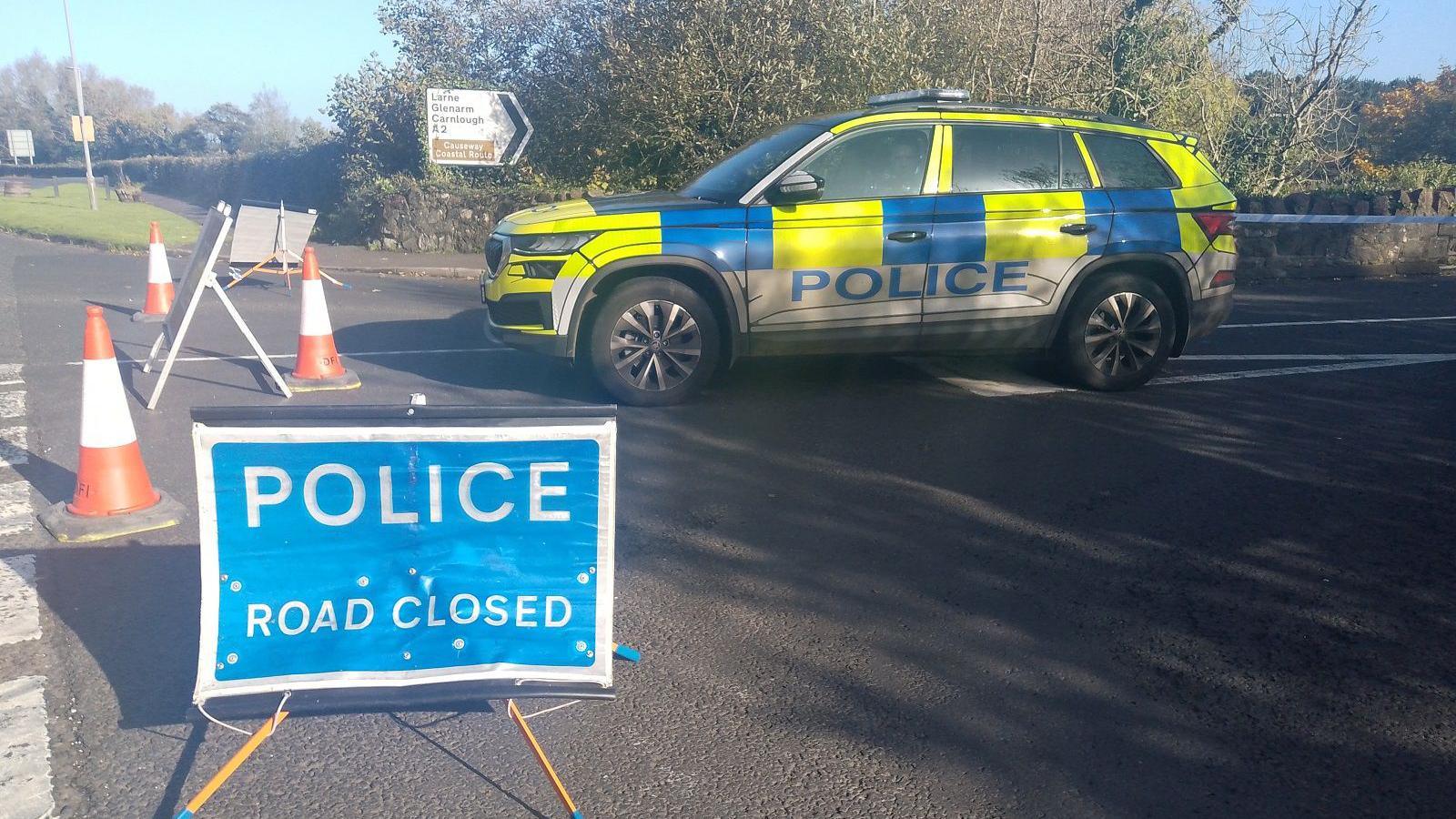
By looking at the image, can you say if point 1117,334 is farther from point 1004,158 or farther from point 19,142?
point 19,142

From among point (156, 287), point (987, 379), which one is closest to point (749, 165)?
point (987, 379)

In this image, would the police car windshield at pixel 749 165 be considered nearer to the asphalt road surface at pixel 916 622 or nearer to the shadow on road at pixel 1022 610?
the asphalt road surface at pixel 916 622

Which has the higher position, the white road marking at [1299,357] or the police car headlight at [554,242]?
the police car headlight at [554,242]

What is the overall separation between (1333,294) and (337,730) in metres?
12.7

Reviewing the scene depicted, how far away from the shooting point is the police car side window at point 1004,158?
725 centimetres

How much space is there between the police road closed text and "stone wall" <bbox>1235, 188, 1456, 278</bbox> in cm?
1351

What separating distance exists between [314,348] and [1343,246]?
12973 millimetres

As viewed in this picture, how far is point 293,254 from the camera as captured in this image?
1323 cm

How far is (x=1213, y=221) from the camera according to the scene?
7.69 meters

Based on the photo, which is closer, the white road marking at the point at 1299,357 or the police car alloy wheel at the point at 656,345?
the police car alloy wheel at the point at 656,345

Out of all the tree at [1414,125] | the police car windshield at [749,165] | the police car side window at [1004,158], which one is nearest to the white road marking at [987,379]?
the police car side window at [1004,158]

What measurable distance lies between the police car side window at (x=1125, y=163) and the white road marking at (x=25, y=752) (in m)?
6.58

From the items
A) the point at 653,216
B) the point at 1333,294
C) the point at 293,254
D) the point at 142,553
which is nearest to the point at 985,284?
the point at 653,216

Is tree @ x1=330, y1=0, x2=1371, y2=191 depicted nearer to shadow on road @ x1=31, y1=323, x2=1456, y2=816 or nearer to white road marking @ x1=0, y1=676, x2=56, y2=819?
shadow on road @ x1=31, y1=323, x2=1456, y2=816
